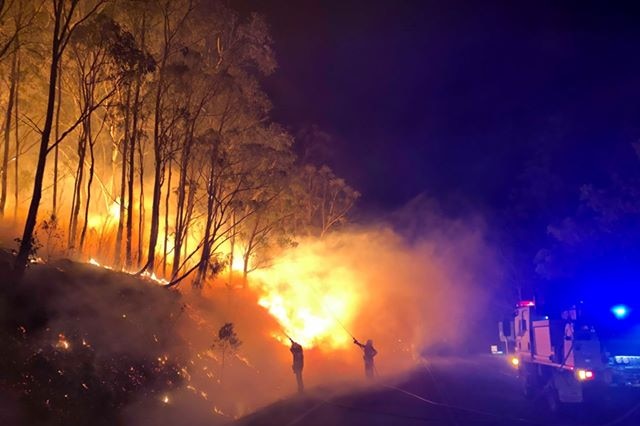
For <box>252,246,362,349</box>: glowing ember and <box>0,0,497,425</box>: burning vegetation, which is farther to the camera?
<box>252,246,362,349</box>: glowing ember

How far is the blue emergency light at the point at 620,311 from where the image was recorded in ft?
39.1

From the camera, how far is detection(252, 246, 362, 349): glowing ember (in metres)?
30.0

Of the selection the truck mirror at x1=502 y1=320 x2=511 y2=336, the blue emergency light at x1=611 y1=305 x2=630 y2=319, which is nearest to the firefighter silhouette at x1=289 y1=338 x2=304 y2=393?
the truck mirror at x1=502 y1=320 x2=511 y2=336

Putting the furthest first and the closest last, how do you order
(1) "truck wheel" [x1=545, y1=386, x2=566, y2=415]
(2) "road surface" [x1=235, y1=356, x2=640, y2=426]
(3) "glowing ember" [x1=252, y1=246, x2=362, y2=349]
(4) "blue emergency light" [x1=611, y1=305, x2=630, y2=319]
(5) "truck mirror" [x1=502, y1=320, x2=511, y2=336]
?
(3) "glowing ember" [x1=252, y1=246, x2=362, y2=349] → (5) "truck mirror" [x1=502, y1=320, x2=511, y2=336] → (1) "truck wheel" [x1=545, y1=386, x2=566, y2=415] → (4) "blue emergency light" [x1=611, y1=305, x2=630, y2=319] → (2) "road surface" [x1=235, y1=356, x2=640, y2=426]

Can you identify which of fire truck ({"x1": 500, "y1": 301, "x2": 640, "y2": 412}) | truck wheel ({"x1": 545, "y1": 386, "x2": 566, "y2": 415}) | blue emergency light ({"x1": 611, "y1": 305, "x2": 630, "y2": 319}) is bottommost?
truck wheel ({"x1": 545, "y1": 386, "x2": 566, "y2": 415})

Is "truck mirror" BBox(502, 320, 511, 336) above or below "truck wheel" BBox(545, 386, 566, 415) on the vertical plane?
above

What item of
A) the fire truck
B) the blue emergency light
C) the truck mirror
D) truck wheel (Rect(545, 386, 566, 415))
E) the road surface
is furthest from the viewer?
the truck mirror

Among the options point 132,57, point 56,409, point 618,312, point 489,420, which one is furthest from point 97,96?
point 618,312

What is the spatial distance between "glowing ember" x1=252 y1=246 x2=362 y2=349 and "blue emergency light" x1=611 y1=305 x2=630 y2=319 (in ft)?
54.3

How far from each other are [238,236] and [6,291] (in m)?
21.4

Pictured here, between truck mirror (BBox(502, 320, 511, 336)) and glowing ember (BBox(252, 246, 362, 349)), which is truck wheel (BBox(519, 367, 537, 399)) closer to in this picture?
truck mirror (BBox(502, 320, 511, 336))

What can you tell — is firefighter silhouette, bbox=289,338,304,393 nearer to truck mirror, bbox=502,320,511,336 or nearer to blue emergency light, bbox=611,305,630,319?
truck mirror, bbox=502,320,511,336

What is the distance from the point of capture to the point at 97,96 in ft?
60.4

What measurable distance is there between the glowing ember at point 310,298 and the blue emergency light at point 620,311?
1656 centimetres
